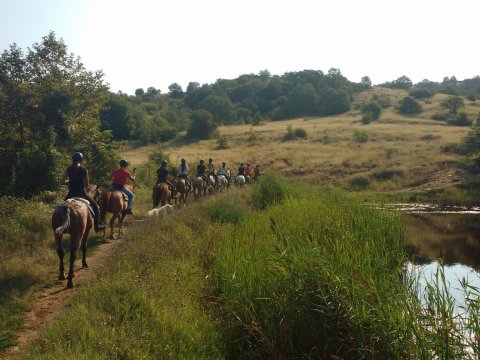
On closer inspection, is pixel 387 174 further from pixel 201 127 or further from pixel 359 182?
pixel 201 127

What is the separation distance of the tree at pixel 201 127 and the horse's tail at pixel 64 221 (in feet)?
170

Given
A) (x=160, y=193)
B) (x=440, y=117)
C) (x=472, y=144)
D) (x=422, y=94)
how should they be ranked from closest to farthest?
(x=160, y=193), (x=472, y=144), (x=440, y=117), (x=422, y=94)

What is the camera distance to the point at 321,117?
8325 centimetres

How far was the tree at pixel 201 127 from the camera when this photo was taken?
60.4 meters

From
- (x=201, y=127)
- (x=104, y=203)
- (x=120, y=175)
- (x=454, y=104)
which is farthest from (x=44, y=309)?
(x=454, y=104)

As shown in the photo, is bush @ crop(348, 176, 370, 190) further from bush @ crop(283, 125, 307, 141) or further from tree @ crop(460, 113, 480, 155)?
bush @ crop(283, 125, 307, 141)

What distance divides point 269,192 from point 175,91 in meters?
120

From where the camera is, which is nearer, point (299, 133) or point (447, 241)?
point (447, 241)

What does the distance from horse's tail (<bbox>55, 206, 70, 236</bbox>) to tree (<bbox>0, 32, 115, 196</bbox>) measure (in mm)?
11016

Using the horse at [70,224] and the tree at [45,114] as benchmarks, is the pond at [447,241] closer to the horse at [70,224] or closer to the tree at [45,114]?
the horse at [70,224]

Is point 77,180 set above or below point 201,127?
above

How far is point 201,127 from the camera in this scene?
6038 cm

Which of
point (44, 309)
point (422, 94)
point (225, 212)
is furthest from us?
point (422, 94)

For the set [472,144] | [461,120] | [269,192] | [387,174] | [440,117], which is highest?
[269,192]
